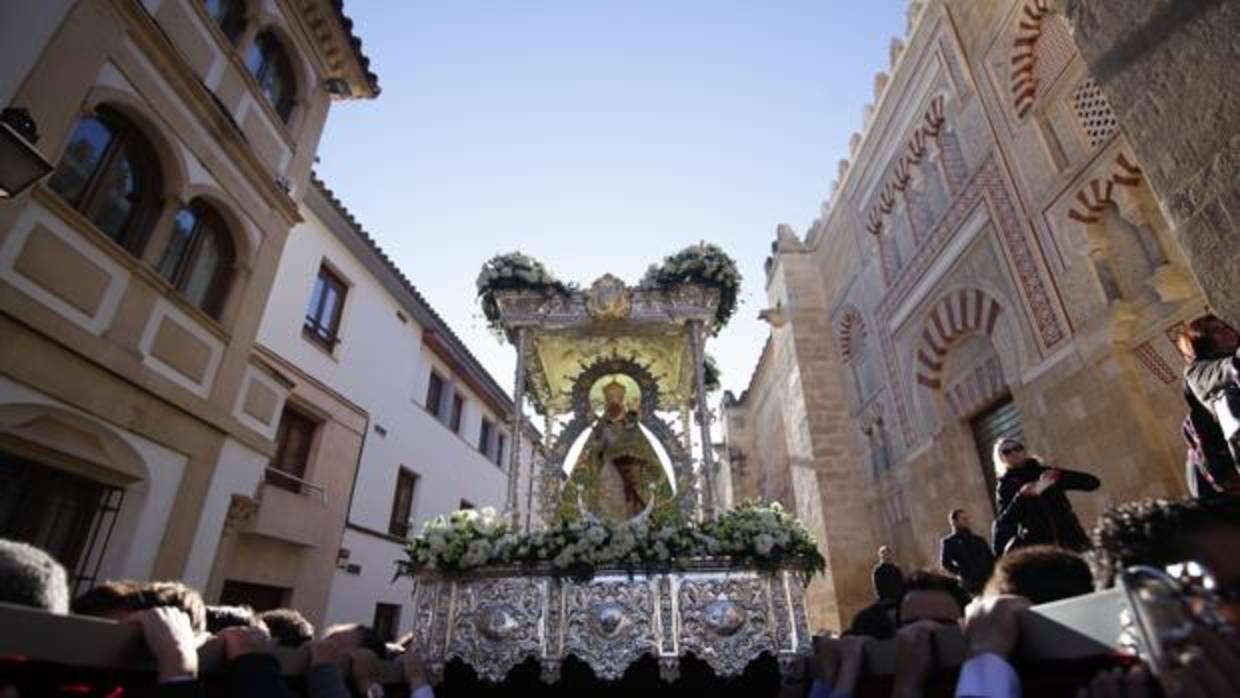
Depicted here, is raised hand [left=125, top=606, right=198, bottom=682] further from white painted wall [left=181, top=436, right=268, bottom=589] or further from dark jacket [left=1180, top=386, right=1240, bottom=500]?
white painted wall [left=181, top=436, right=268, bottom=589]

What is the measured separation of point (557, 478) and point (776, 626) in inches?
101

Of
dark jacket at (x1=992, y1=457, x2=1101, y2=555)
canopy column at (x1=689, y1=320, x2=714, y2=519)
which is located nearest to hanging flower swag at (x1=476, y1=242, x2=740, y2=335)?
canopy column at (x1=689, y1=320, x2=714, y2=519)

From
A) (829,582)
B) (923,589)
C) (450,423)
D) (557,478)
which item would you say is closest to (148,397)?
(557,478)

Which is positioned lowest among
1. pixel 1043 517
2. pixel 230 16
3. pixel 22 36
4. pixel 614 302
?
pixel 1043 517

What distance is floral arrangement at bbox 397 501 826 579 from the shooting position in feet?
12.5

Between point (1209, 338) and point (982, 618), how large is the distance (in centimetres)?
248

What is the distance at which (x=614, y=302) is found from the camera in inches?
224

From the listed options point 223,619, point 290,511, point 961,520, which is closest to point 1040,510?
point 961,520

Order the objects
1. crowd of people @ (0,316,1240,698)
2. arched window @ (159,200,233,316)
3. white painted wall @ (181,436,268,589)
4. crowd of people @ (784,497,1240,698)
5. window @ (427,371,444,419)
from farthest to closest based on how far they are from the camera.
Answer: window @ (427,371,444,419) → arched window @ (159,200,233,316) → white painted wall @ (181,436,268,589) → crowd of people @ (0,316,1240,698) → crowd of people @ (784,497,1240,698)

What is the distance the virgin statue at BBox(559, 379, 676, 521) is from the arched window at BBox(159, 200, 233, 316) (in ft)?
13.6

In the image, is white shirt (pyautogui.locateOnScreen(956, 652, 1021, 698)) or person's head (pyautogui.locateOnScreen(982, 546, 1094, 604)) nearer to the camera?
white shirt (pyautogui.locateOnScreen(956, 652, 1021, 698))

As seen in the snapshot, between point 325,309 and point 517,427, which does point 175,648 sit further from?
point 325,309

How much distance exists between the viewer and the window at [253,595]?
6.89 m

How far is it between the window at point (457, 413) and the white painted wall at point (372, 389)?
0.27m
